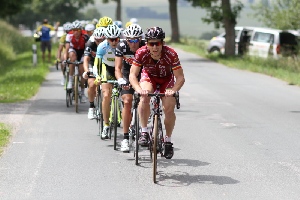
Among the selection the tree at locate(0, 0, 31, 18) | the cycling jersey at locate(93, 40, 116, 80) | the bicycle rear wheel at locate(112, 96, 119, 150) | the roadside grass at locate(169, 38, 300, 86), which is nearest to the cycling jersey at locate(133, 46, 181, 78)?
the bicycle rear wheel at locate(112, 96, 119, 150)

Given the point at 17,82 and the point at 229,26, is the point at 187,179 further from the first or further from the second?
the point at 229,26

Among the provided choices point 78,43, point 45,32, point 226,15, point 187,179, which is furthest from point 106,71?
point 226,15

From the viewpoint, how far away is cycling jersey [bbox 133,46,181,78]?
9852 millimetres

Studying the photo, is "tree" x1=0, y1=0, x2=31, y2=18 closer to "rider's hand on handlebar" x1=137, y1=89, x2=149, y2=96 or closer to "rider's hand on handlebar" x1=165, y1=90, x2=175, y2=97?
"rider's hand on handlebar" x1=137, y1=89, x2=149, y2=96

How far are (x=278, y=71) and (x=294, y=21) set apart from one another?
6.39 meters

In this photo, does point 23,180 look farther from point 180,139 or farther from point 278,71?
Answer: point 278,71

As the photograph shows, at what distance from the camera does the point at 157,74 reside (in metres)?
10.1

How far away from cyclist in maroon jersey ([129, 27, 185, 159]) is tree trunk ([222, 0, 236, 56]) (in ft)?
102

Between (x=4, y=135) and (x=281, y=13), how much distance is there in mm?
30688

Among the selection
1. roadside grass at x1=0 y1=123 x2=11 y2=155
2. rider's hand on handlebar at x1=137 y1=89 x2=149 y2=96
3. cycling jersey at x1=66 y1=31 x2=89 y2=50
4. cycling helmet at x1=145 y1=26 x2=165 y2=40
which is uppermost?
cycling helmet at x1=145 y1=26 x2=165 y2=40

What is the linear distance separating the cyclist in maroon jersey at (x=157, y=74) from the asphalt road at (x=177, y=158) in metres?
0.66

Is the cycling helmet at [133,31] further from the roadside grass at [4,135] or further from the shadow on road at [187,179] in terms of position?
the roadside grass at [4,135]

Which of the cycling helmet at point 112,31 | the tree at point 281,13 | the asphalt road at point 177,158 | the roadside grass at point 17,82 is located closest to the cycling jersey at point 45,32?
the roadside grass at point 17,82

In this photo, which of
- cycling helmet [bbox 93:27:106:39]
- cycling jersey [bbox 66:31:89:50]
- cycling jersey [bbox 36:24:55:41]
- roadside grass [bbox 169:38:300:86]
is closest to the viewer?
cycling helmet [bbox 93:27:106:39]
